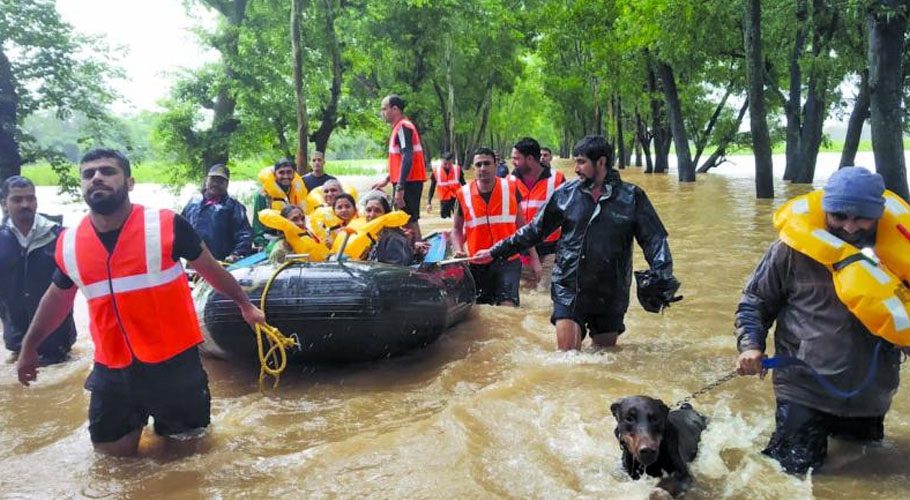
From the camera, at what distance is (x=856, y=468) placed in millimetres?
3367

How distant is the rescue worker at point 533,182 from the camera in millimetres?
6992

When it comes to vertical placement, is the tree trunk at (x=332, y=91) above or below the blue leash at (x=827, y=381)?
above

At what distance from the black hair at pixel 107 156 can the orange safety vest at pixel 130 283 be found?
0.24m

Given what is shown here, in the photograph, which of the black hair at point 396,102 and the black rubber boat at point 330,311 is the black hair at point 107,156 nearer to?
the black rubber boat at point 330,311

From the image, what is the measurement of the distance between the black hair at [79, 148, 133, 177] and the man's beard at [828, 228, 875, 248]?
347 centimetres

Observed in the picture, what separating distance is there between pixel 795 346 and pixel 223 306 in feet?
12.1

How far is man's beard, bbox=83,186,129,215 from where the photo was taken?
3.36 meters

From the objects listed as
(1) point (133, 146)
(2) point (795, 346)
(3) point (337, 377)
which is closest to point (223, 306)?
(3) point (337, 377)

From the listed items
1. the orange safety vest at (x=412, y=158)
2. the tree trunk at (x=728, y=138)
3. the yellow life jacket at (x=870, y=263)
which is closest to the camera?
the yellow life jacket at (x=870, y=263)

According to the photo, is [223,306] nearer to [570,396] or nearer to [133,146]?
[570,396]

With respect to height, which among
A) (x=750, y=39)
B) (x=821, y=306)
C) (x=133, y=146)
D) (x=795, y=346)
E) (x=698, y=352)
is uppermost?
(x=750, y=39)

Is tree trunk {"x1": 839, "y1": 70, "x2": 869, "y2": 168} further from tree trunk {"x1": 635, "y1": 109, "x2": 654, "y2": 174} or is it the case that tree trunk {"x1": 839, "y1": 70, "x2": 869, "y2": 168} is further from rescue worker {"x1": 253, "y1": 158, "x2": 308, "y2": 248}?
tree trunk {"x1": 635, "y1": 109, "x2": 654, "y2": 174}

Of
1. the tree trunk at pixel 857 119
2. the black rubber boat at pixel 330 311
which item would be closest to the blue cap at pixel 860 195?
the black rubber boat at pixel 330 311

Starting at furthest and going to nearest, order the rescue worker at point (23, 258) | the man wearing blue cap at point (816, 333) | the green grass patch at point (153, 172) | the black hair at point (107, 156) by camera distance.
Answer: the green grass patch at point (153, 172), the rescue worker at point (23, 258), the black hair at point (107, 156), the man wearing blue cap at point (816, 333)
